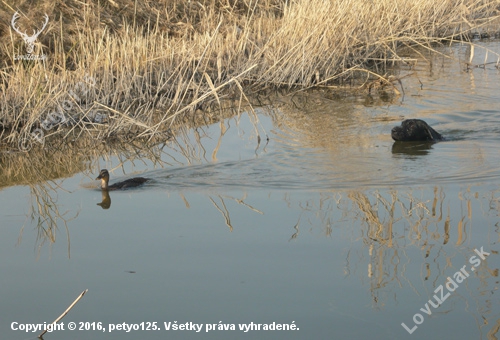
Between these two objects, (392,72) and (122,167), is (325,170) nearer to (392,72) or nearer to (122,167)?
(122,167)

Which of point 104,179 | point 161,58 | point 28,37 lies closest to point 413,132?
point 104,179

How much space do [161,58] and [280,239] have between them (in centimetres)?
605

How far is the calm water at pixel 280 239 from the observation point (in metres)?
4.14

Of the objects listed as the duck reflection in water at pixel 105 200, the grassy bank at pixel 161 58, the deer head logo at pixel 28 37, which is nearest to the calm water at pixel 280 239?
the duck reflection in water at pixel 105 200

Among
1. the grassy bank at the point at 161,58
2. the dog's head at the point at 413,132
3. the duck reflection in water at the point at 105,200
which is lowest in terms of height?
the duck reflection in water at the point at 105,200

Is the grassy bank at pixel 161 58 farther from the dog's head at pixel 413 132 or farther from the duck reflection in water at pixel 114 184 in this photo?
the dog's head at pixel 413 132

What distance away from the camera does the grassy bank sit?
8.97 metres

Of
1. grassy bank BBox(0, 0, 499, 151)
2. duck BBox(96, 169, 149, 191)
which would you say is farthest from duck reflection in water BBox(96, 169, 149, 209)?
grassy bank BBox(0, 0, 499, 151)

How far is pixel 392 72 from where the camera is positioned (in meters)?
13.2

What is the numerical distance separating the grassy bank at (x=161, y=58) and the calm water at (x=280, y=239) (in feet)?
3.65

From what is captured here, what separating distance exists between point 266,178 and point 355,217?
4.89 ft

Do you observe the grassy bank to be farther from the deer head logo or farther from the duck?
the duck

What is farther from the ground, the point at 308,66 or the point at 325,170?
the point at 308,66

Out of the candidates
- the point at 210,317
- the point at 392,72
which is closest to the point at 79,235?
the point at 210,317
